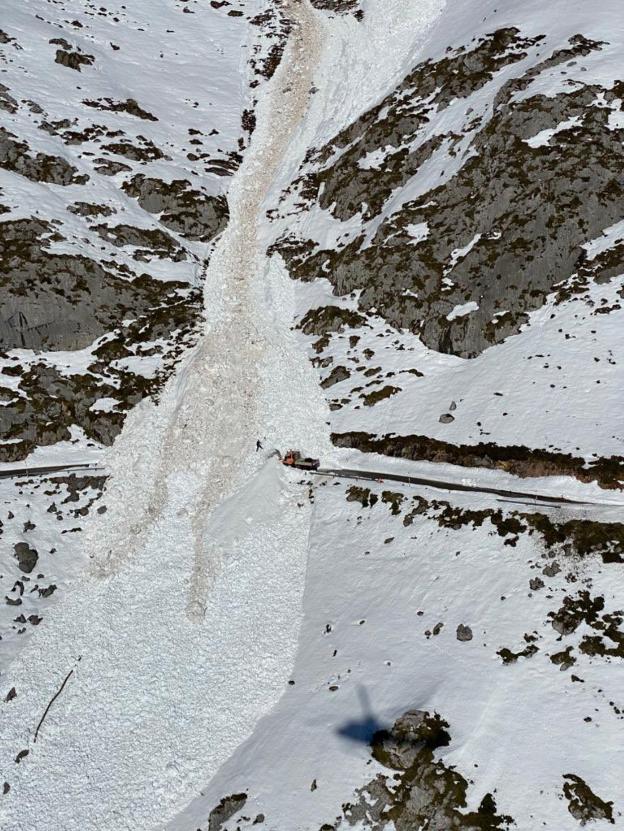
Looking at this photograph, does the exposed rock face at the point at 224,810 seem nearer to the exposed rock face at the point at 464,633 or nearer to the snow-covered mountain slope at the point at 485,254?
the exposed rock face at the point at 464,633

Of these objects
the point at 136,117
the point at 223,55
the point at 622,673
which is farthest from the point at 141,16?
the point at 622,673

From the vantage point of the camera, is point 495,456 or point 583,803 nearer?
point 583,803

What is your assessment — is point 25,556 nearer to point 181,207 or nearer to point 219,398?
point 219,398

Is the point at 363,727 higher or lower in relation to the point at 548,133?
lower

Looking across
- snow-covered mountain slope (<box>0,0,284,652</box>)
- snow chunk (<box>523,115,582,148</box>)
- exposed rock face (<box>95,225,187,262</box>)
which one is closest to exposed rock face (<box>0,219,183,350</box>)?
snow-covered mountain slope (<box>0,0,284,652</box>)

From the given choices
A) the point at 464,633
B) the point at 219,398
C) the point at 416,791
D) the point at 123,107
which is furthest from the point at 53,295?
the point at 416,791

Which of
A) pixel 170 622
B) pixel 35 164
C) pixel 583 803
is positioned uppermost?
pixel 35 164

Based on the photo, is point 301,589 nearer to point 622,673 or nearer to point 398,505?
point 398,505
